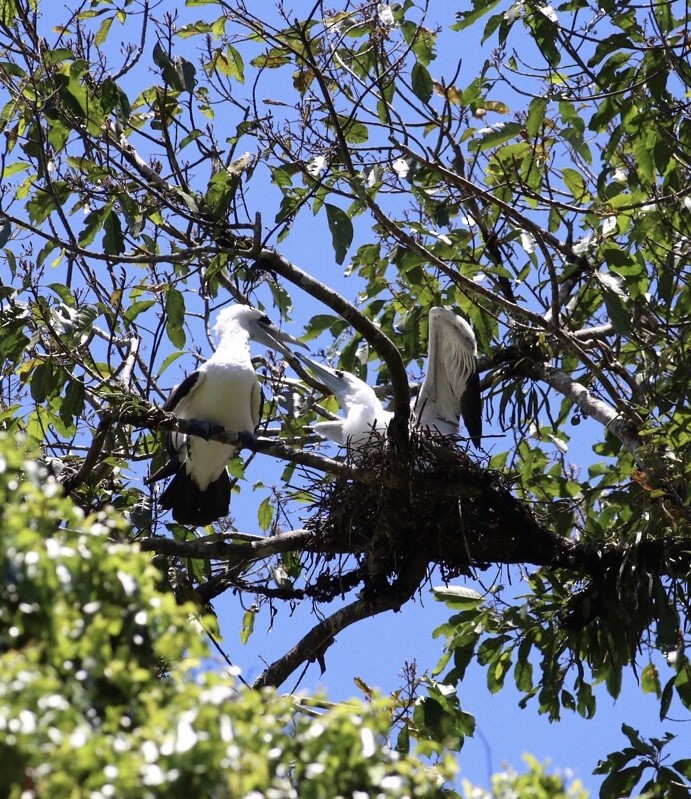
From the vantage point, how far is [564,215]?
7.18 metres

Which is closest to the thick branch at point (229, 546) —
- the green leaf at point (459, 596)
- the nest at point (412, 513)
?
the nest at point (412, 513)

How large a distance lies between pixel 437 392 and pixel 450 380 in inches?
5.2

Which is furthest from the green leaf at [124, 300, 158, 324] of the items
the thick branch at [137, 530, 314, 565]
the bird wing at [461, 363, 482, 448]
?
the bird wing at [461, 363, 482, 448]

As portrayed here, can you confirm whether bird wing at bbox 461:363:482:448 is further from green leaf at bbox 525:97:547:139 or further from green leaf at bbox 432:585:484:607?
green leaf at bbox 525:97:547:139

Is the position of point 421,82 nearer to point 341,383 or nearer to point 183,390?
point 341,383

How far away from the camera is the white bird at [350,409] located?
7.21 m

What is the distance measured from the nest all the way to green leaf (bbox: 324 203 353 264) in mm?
1047

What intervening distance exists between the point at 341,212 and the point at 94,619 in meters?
3.88

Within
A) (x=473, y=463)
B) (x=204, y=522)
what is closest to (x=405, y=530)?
(x=473, y=463)

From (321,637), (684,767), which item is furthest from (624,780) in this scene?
(321,637)

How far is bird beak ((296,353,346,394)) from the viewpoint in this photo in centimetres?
763

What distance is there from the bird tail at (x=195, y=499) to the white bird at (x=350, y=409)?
2.31 ft

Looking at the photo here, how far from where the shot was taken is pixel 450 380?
7.62 meters

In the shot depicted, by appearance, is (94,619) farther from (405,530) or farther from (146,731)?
(405,530)
